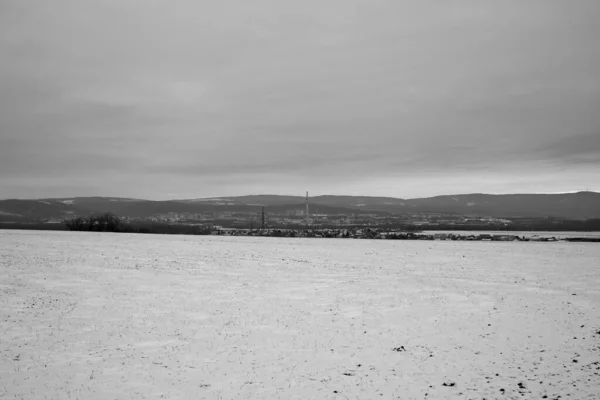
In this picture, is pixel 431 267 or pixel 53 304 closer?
pixel 53 304

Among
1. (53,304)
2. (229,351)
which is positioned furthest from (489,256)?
(53,304)

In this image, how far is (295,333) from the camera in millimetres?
14039

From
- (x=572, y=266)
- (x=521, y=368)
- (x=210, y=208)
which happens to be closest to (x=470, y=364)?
(x=521, y=368)

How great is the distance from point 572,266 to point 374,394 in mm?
26241

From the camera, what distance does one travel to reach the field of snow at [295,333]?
984 centimetres

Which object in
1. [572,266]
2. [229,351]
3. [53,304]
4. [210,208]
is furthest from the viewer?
[210,208]

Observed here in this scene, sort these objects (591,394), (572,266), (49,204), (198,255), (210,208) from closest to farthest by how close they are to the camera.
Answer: (591,394) < (572,266) < (198,255) < (49,204) < (210,208)

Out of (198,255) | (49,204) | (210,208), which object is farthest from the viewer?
(210,208)

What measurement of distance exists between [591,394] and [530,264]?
78.6 feet

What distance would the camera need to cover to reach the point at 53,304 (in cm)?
1708

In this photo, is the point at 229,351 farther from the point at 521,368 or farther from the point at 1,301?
the point at 1,301

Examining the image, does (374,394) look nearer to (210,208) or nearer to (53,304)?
(53,304)

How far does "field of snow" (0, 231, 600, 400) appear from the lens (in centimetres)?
984

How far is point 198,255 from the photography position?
3541cm
